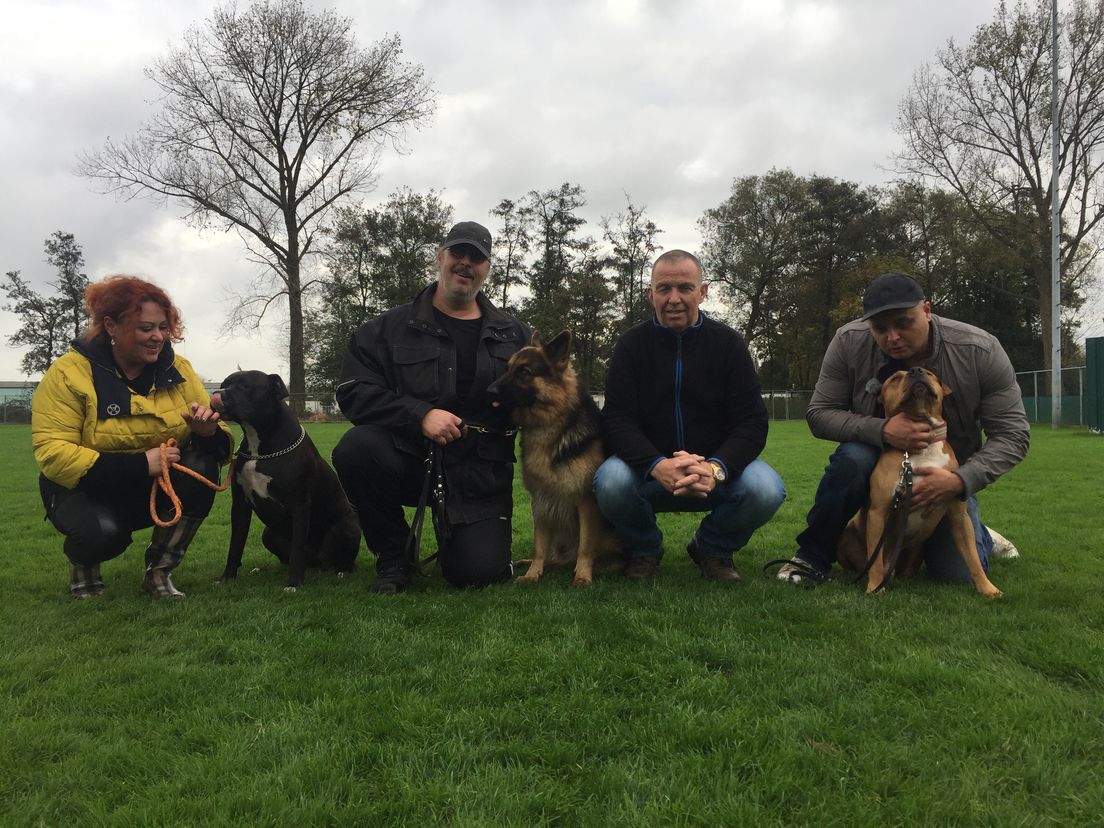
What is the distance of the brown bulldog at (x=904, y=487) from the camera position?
12.1 ft

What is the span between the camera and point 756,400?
14.1 ft

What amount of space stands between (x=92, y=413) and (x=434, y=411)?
1.87 metres

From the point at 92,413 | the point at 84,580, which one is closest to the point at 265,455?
the point at 92,413

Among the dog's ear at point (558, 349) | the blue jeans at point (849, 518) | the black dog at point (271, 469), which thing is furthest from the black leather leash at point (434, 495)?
the blue jeans at point (849, 518)

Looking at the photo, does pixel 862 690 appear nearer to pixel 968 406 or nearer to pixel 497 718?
pixel 497 718

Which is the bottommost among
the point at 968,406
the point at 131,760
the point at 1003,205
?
the point at 131,760

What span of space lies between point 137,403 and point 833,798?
3877 millimetres

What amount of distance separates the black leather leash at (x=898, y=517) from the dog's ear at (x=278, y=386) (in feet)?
11.8

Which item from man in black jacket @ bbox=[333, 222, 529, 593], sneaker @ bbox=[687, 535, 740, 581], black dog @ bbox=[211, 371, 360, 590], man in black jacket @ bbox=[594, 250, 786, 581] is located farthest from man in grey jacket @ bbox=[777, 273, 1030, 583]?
black dog @ bbox=[211, 371, 360, 590]

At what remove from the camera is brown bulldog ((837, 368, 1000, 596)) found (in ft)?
12.1

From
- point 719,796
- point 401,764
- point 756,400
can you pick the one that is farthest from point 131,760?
point 756,400

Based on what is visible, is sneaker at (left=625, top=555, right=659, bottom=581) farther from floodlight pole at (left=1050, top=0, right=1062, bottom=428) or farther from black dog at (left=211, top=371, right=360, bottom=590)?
floodlight pole at (left=1050, top=0, right=1062, bottom=428)

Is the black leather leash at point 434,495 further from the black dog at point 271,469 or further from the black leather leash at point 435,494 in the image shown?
the black dog at point 271,469

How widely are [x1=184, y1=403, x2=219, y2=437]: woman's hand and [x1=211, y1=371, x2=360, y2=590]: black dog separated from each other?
6 cm
